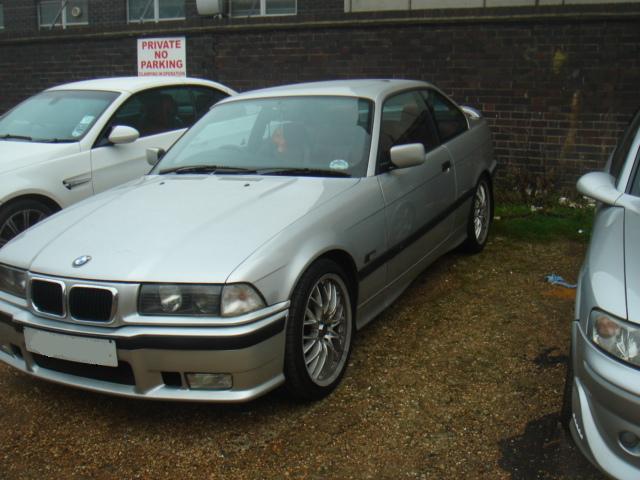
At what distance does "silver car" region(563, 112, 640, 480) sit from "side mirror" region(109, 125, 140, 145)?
13.6 ft

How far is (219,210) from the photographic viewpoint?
385 cm

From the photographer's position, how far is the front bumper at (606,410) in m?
2.58

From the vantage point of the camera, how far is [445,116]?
5.74 m

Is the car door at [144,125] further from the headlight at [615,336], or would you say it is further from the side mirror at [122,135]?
the headlight at [615,336]

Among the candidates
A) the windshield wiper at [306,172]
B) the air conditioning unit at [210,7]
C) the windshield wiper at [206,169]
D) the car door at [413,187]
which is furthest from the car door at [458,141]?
the air conditioning unit at [210,7]

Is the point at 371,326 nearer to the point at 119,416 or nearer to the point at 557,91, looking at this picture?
the point at 119,416

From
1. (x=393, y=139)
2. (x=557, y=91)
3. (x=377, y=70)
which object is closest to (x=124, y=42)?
(x=377, y=70)

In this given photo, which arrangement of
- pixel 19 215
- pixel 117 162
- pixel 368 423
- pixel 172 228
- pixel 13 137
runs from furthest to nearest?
pixel 13 137 → pixel 117 162 → pixel 19 215 → pixel 172 228 → pixel 368 423

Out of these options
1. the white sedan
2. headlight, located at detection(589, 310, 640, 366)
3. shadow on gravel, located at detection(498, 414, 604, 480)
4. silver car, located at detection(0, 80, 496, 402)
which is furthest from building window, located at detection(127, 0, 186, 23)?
headlight, located at detection(589, 310, 640, 366)

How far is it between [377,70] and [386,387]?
607cm

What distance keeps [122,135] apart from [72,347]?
3.10m

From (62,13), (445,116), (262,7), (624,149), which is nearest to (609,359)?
(624,149)

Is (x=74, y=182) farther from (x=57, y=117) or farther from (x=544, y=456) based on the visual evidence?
(x=544, y=456)

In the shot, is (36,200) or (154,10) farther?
(154,10)
